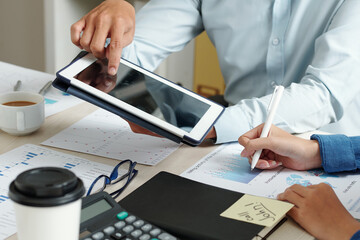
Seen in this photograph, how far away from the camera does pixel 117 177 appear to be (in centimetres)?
77

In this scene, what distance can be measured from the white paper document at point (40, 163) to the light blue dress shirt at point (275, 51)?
241mm

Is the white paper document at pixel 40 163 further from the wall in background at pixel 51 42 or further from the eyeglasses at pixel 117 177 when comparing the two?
the wall in background at pixel 51 42

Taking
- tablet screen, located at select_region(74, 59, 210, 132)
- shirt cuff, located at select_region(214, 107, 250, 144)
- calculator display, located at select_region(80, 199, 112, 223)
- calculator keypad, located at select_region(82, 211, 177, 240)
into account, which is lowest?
shirt cuff, located at select_region(214, 107, 250, 144)

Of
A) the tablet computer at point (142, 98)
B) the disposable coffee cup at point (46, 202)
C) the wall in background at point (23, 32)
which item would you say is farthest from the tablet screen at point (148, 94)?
the wall in background at point (23, 32)

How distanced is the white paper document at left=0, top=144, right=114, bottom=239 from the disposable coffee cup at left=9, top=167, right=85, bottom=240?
0.29 metres

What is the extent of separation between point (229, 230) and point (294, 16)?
0.69 meters

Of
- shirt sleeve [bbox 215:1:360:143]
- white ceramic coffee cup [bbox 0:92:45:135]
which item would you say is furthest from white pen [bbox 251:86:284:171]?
white ceramic coffee cup [bbox 0:92:45:135]

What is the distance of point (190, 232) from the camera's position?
605 millimetres

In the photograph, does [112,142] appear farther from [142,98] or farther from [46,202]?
[46,202]

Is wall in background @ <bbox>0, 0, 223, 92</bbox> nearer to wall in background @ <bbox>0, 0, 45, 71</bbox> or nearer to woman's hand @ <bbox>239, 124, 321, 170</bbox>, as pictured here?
wall in background @ <bbox>0, 0, 45, 71</bbox>

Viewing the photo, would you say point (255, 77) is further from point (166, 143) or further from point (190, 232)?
point (190, 232)

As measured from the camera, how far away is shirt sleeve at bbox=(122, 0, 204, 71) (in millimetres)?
1272

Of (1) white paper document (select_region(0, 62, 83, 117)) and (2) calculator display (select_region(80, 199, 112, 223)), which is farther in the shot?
(1) white paper document (select_region(0, 62, 83, 117))

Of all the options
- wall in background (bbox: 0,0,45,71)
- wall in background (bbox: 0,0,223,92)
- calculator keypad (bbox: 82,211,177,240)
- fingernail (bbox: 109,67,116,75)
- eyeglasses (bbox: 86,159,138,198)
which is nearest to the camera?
calculator keypad (bbox: 82,211,177,240)
